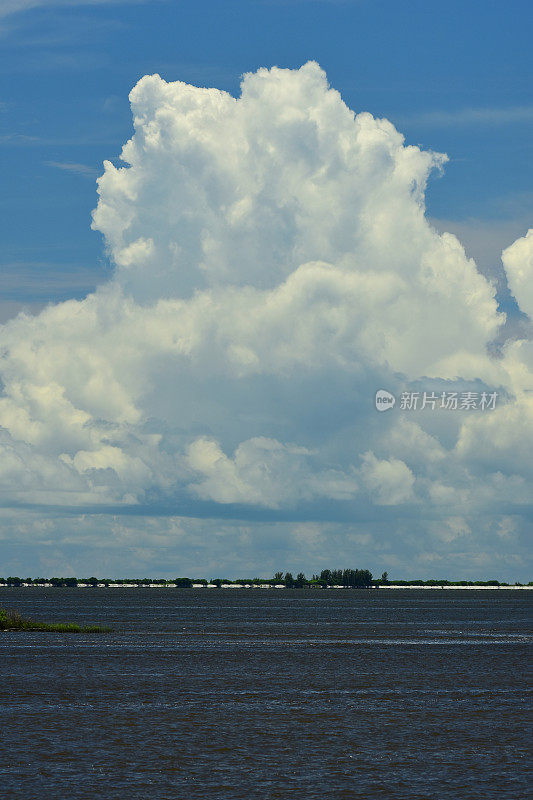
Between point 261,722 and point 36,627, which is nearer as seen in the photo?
point 261,722

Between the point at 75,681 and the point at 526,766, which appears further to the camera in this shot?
the point at 75,681

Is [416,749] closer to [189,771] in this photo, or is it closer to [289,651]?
[189,771]

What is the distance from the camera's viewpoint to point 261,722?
5388 centimetres

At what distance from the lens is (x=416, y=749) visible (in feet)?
152

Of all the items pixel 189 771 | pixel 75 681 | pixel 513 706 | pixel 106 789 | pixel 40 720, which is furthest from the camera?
pixel 75 681

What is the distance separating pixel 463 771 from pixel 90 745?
16108mm

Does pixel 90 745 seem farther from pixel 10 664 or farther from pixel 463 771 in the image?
pixel 10 664

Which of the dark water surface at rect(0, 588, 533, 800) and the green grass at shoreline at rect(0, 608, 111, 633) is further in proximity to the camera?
the green grass at shoreline at rect(0, 608, 111, 633)

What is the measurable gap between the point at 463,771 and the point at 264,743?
9.93 m

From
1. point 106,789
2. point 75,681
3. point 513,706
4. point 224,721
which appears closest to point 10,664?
point 75,681

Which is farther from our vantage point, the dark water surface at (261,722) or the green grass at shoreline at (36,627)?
the green grass at shoreline at (36,627)

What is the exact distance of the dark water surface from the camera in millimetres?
39219

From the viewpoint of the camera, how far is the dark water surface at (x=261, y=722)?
39.2 meters

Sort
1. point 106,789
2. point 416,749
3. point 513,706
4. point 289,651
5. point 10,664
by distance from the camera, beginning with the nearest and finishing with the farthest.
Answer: point 106,789 → point 416,749 → point 513,706 → point 10,664 → point 289,651
